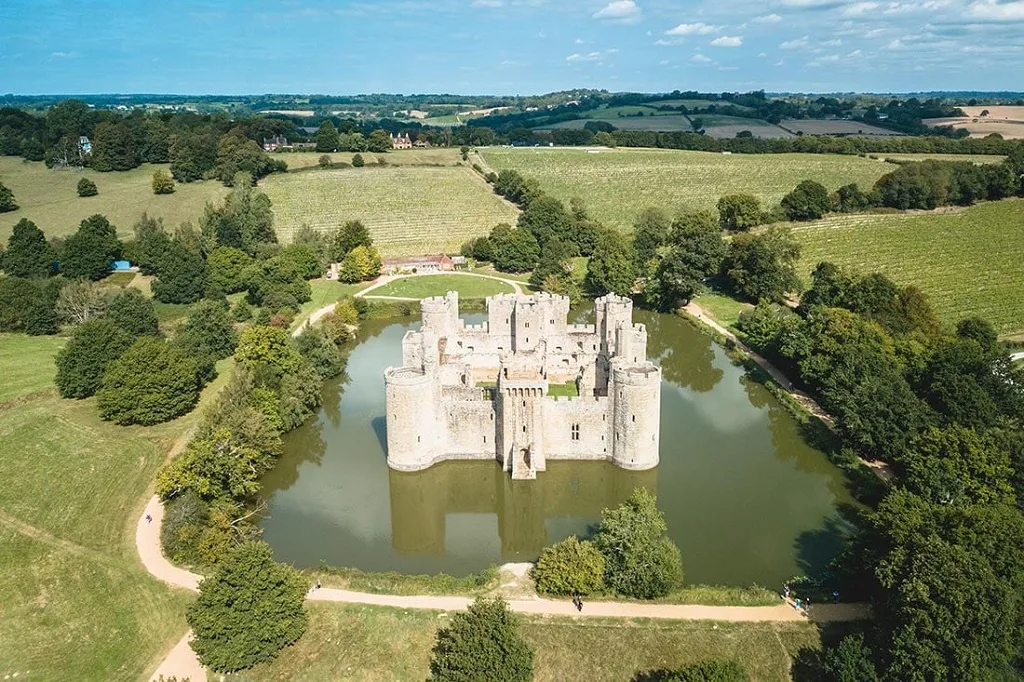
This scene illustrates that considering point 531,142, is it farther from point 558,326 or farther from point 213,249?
point 558,326

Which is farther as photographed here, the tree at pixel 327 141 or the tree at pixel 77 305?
the tree at pixel 327 141

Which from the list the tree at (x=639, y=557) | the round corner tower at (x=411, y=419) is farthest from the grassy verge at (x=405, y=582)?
the round corner tower at (x=411, y=419)

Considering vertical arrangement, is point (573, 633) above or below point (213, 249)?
below

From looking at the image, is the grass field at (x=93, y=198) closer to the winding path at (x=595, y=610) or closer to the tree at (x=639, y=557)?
the winding path at (x=595, y=610)

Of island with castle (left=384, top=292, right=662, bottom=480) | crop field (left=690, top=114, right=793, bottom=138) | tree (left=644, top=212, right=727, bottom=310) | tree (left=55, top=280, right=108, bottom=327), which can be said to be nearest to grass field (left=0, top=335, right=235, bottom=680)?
island with castle (left=384, top=292, right=662, bottom=480)

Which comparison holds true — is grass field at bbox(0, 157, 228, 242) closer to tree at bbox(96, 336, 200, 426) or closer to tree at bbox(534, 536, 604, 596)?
tree at bbox(96, 336, 200, 426)

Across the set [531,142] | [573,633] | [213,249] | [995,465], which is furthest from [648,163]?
[573,633]
